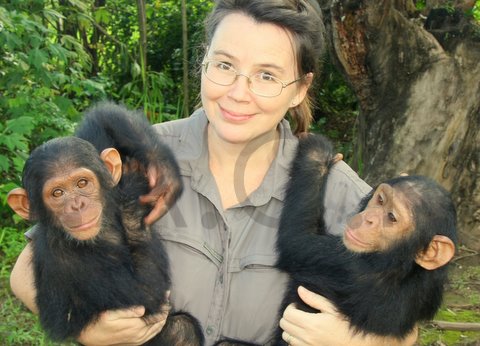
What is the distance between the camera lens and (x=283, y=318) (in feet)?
9.52

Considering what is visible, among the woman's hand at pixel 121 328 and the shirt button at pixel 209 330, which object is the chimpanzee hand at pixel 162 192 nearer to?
the woman's hand at pixel 121 328

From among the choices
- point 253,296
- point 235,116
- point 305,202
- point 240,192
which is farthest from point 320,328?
point 235,116

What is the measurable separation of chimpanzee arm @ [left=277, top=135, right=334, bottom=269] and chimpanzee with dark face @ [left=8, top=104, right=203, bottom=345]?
1.77 feet

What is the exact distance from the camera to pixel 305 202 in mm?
3107

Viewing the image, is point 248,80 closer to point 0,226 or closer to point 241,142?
point 241,142

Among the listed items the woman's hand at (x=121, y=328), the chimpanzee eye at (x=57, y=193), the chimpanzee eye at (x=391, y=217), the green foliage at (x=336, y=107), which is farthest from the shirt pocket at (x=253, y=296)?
the green foliage at (x=336, y=107)

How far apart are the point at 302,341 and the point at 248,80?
1174mm

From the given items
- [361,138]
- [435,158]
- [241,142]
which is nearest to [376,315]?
[241,142]

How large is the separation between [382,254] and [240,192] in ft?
2.43

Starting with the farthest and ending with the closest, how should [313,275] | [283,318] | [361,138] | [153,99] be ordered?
[153,99] → [361,138] → [313,275] → [283,318]

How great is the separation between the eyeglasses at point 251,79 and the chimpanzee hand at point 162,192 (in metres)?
0.50

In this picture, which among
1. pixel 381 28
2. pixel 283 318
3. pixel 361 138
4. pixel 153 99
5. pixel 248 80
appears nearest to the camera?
pixel 248 80

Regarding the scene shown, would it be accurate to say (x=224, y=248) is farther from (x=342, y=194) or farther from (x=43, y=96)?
(x=43, y=96)

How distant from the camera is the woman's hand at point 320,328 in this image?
2836 mm
